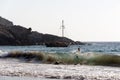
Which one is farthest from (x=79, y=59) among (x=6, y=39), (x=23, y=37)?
(x=23, y=37)

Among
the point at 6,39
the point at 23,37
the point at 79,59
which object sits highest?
the point at 23,37

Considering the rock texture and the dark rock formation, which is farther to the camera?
the rock texture

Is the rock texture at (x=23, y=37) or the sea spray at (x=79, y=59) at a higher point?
the rock texture at (x=23, y=37)

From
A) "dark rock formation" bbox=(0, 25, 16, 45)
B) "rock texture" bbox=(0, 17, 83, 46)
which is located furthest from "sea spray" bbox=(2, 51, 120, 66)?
"dark rock formation" bbox=(0, 25, 16, 45)

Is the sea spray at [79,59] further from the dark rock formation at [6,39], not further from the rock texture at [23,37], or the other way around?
the dark rock formation at [6,39]

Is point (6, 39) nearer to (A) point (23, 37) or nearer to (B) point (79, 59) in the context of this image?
(A) point (23, 37)

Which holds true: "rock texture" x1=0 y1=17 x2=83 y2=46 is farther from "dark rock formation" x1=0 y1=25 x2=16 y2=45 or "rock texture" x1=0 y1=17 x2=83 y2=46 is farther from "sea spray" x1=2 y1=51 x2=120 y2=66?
"sea spray" x1=2 y1=51 x2=120 y2=66

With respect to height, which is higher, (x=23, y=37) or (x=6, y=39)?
(x=23, y=37)

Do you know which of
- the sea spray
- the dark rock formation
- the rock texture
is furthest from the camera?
the rock texture

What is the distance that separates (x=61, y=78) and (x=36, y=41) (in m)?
165

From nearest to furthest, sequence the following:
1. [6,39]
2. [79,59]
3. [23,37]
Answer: [79,59] < [6,39] < [23,37]

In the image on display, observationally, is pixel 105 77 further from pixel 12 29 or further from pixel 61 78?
pixel 12 29

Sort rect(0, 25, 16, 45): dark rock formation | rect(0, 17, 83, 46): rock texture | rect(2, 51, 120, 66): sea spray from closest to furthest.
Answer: rect(2, 51, 120, 66): sea spray, rect(0, 25, 16, 45): dark rock formation, rect(0, 17, 83, 46): rock texture

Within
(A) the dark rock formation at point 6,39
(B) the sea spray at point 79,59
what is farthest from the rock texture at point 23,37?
(B) the sea spray at point 79,59
